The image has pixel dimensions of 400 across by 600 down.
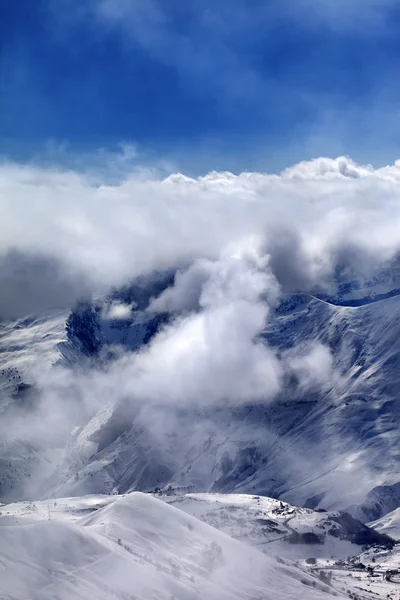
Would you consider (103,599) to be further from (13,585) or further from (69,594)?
(13,585)

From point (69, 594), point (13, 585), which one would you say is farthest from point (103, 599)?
point (13, 585)
